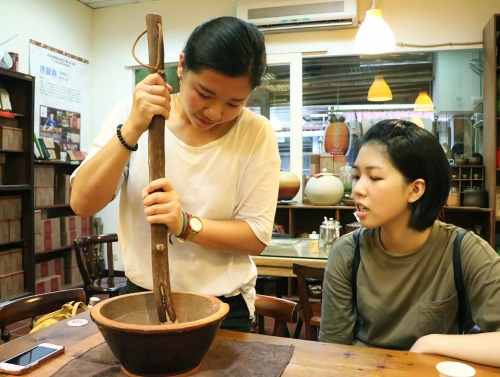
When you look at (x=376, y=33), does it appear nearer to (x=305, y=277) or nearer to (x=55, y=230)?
(x=305, y=277)

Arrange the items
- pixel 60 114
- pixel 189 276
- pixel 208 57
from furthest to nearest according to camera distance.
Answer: pixel 60 114 < pixel 189 276 < pixel 208 57

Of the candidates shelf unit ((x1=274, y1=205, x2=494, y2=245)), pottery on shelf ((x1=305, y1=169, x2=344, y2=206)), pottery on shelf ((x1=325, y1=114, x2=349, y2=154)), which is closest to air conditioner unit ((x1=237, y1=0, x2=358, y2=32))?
pottery on shelf ((x1=325, y1=114, x2=349, y2=154))

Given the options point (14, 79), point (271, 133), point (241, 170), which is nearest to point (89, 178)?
point (241, 170)

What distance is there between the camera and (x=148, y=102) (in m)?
0.89

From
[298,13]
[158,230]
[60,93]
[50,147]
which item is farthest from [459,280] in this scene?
[60,93]

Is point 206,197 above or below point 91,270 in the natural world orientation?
above

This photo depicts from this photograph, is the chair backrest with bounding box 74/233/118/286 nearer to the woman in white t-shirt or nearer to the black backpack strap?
the woman in white t-shirt

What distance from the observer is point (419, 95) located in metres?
4.57

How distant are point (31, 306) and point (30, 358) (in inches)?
23.2

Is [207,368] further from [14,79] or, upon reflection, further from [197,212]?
[14,79]

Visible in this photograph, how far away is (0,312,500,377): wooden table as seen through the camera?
844 millimetres

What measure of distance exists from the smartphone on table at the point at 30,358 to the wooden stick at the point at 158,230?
0.76 ft

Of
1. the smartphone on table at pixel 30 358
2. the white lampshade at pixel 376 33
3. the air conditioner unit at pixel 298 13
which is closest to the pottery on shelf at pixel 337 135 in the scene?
the air conditioner unit at pixel 298 13

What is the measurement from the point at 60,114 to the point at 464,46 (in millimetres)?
4191
